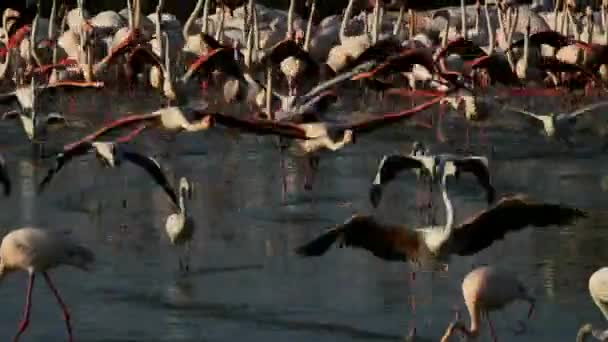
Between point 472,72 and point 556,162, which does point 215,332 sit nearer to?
point 556,162

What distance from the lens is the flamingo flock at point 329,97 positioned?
9445mm

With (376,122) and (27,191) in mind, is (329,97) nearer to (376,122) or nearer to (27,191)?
(376,122)

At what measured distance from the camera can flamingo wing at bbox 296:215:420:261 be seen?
9.01m

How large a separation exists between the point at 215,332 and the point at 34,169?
6990mm

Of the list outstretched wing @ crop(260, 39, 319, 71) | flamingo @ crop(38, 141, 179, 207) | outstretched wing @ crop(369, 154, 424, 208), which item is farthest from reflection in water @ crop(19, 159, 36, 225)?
outstretched wing @ crop(260, 39, 319, 71)

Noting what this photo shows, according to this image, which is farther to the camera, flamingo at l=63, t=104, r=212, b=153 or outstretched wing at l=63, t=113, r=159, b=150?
flamingo at l=63, t=104, r=212, b=153

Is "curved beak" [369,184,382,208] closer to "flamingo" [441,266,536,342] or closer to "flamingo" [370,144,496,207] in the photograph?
"flamingo" [370,144,496,207]

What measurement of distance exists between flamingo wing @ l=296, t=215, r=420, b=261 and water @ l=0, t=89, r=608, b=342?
31cm

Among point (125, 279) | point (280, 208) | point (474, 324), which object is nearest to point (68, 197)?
point (280, 208)

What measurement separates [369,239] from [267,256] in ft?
6.32

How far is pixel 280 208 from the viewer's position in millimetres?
13422

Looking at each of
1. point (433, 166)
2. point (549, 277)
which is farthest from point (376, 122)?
point (549, 277)

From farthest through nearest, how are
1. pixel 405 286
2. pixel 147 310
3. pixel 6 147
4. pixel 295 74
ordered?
pixel 295 74, pixel 6 147, pixel 405 286, pixel 147 310

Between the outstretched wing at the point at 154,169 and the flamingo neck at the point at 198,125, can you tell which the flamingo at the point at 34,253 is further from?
the flamingo neck at the point at 198,125
